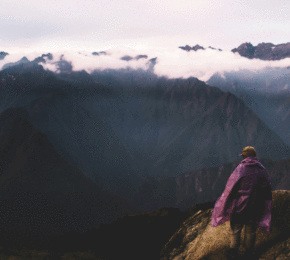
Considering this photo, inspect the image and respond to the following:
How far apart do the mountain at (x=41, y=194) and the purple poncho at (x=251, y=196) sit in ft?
443

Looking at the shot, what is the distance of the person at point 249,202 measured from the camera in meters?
7.91

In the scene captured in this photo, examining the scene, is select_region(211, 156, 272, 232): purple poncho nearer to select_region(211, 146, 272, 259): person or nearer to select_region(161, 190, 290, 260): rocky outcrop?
select_region(211, 146, 272, 259): person

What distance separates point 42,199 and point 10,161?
46.2 m

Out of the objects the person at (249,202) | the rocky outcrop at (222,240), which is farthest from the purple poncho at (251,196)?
the rocky outcrop at (222,240)

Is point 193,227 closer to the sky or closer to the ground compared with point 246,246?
closer to the ground

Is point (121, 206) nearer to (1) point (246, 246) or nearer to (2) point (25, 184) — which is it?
(2) point (25, 184)

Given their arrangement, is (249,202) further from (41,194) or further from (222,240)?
(41,194)

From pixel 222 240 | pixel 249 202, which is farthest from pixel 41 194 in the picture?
pixel 249 202

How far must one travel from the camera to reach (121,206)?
166m

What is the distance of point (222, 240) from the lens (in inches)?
380

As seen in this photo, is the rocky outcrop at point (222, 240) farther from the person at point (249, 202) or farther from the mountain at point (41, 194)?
the mountain at point (41, 194)

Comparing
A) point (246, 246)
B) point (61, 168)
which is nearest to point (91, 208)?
point (61, 168)

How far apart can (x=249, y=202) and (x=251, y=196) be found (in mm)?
185

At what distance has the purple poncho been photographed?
7.91 metres
